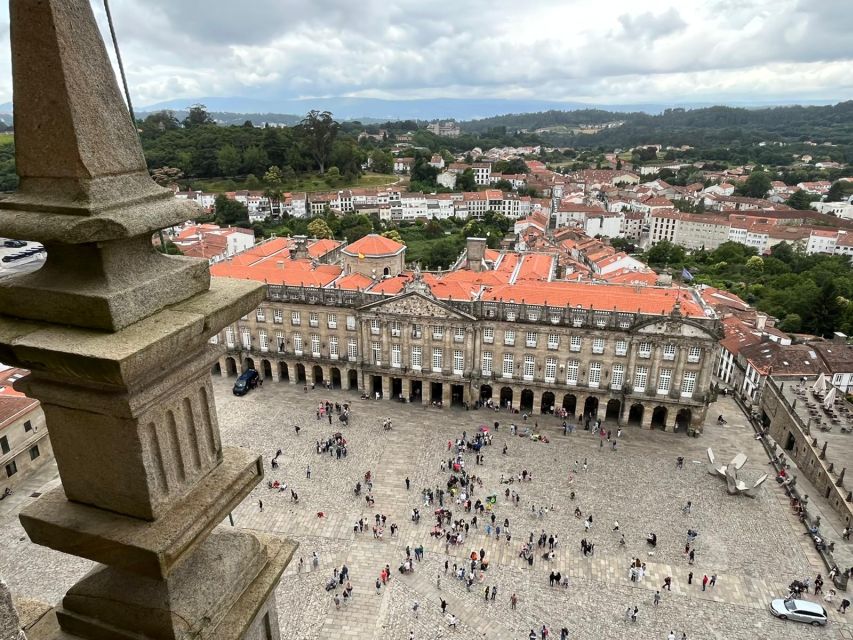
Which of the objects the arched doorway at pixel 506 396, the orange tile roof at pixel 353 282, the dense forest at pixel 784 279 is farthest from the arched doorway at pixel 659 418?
the dense forest at pixel 784 279

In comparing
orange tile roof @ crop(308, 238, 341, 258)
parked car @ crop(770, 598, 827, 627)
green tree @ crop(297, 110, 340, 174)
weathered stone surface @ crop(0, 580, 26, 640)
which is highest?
weathered stone surface @ crop(0, 580, 26, 640)

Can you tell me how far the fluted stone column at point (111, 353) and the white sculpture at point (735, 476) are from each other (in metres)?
33.1

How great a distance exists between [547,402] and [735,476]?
13230 mm

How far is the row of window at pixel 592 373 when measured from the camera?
37125 mm

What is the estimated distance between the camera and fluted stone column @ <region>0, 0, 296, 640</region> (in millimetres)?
3543

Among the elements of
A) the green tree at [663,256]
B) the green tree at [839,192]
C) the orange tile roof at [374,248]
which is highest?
the orange tile roof at [374,248]

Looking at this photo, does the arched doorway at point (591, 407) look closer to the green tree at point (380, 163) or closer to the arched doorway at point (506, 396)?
the arched doorway at point (506, 396)

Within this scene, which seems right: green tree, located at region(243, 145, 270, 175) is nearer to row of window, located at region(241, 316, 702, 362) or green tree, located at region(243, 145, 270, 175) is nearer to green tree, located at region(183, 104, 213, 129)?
green tree, located at region(183, 104, 213, 129)

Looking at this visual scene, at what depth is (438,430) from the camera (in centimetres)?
3800

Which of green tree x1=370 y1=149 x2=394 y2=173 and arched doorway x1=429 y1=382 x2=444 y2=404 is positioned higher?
green tree x1=370 y1=149 x2=394 y2=173

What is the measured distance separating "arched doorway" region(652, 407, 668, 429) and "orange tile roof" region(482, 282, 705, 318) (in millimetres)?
7172

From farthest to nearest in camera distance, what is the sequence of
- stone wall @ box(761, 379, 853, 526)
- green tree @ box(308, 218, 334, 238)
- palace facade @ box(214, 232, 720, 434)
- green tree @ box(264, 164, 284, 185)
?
1. green tree @ box(264, 164, 284, 185)
2. green tree @ box(308, 218, 334, 238)
3. palace facade @ box(214, 232, 720, 434)
4. stone wall @ box(761, 379, 853, 526)

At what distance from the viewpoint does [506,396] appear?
137 ft

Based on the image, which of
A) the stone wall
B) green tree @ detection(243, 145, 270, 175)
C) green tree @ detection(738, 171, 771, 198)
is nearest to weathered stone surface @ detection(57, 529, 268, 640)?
the stone wall
